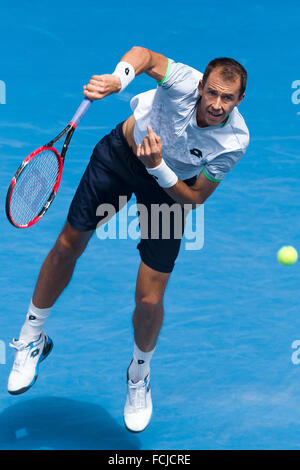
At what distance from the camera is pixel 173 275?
285 inches

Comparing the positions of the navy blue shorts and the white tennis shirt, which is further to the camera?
the navy blue shorts

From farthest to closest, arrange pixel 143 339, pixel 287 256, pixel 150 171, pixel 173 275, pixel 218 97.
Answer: pixel 173 275 → pixel 287 256 → pixel 143 339 → pixel 150 171 → pixel 218 97

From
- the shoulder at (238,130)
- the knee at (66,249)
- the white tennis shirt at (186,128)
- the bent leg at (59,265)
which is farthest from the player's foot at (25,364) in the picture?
the shoulder at (238,130)

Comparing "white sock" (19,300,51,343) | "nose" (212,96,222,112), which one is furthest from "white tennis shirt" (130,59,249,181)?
"white sock" (19,300,51,343)

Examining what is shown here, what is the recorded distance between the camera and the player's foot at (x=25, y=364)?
5527 mm

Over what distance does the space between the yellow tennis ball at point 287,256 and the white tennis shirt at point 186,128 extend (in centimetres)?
203

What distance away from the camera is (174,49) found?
36.0ft

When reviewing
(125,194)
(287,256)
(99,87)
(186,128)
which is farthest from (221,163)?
(287,256)

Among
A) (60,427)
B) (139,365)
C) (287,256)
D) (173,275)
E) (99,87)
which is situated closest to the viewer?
(99,87)

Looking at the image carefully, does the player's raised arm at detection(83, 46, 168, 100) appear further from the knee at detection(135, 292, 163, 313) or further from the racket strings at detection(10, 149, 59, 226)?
the knee at detection(135, 292, 163, 313)

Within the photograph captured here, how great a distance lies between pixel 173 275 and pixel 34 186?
7.42 ft

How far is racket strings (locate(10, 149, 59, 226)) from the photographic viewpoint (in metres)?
5.03

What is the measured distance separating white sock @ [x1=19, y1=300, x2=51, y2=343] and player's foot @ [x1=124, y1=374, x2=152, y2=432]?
0.71 m

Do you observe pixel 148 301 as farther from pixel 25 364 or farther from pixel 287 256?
pixel 287 256
